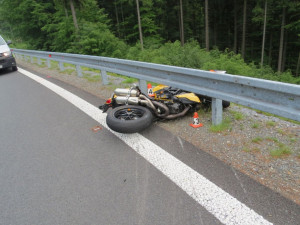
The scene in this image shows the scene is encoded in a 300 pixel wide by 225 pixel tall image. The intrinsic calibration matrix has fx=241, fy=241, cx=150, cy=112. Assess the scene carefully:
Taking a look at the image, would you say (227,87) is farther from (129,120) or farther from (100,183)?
(100,183)

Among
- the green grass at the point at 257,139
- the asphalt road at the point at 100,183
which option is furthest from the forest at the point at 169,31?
the asphalt road at the point at 100,183

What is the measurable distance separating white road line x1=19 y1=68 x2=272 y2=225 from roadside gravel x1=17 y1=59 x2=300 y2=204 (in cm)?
50

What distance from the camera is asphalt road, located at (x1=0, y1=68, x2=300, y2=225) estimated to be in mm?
2217

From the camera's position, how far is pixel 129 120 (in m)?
3.78

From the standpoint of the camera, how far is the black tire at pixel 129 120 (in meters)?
3.66

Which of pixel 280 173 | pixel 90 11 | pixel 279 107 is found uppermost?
pixel 90 11

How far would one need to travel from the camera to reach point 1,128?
185 inches

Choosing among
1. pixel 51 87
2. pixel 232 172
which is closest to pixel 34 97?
pixel 51 87

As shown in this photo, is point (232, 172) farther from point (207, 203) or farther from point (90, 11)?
point (90, 11)

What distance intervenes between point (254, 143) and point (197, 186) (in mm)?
1339

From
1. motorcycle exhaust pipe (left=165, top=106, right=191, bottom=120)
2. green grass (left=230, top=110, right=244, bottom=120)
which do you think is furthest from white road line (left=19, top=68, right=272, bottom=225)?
green grass (left=230, top=110, right=244, bottom=120)

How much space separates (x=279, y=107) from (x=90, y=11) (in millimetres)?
24556

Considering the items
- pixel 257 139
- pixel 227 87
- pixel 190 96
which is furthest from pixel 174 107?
pixel 257 139

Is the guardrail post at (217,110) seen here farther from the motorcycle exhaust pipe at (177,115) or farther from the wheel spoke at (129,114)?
the wheel spoke at (129,114)
